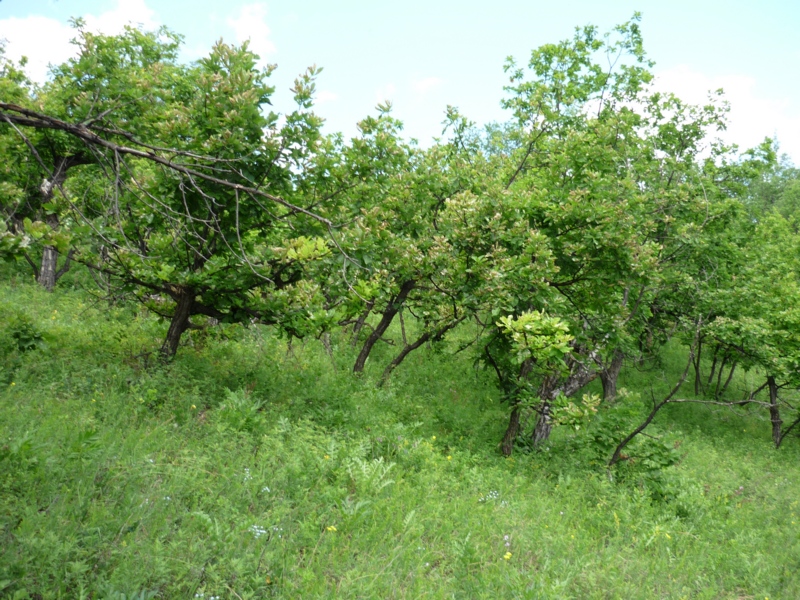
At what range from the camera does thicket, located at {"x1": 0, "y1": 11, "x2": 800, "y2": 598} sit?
3689mm

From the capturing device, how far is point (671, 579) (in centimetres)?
509

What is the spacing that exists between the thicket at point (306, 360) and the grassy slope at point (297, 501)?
29 millimetres

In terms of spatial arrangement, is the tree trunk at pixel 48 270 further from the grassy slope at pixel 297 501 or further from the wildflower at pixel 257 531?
the wildflower at pixel 257 531

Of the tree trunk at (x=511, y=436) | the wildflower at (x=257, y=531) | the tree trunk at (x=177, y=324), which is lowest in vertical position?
the tree trunk at (x=511, y=436)

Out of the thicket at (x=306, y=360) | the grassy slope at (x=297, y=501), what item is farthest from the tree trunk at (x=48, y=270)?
the grassy slope at (x=297, y=501)

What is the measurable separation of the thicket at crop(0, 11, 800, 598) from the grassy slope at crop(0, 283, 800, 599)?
29mm

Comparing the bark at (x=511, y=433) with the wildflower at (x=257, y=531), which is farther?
the bark at (x=511, y=433)

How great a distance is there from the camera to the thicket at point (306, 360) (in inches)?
145

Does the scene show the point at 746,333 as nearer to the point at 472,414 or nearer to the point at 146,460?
the point at 472,414

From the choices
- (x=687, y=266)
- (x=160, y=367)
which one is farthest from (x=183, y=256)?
(x=687, y=266)

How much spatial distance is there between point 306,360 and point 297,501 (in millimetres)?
5538

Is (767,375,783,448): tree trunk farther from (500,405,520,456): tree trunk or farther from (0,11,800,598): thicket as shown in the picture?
(500,405,520,456): tree trunk

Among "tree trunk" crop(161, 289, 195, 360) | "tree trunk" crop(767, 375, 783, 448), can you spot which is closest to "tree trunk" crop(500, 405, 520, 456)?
"tree trunk" crop(161, 289, 195, 360)

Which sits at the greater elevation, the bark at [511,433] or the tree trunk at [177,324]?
the tree trunk at [177,324]
